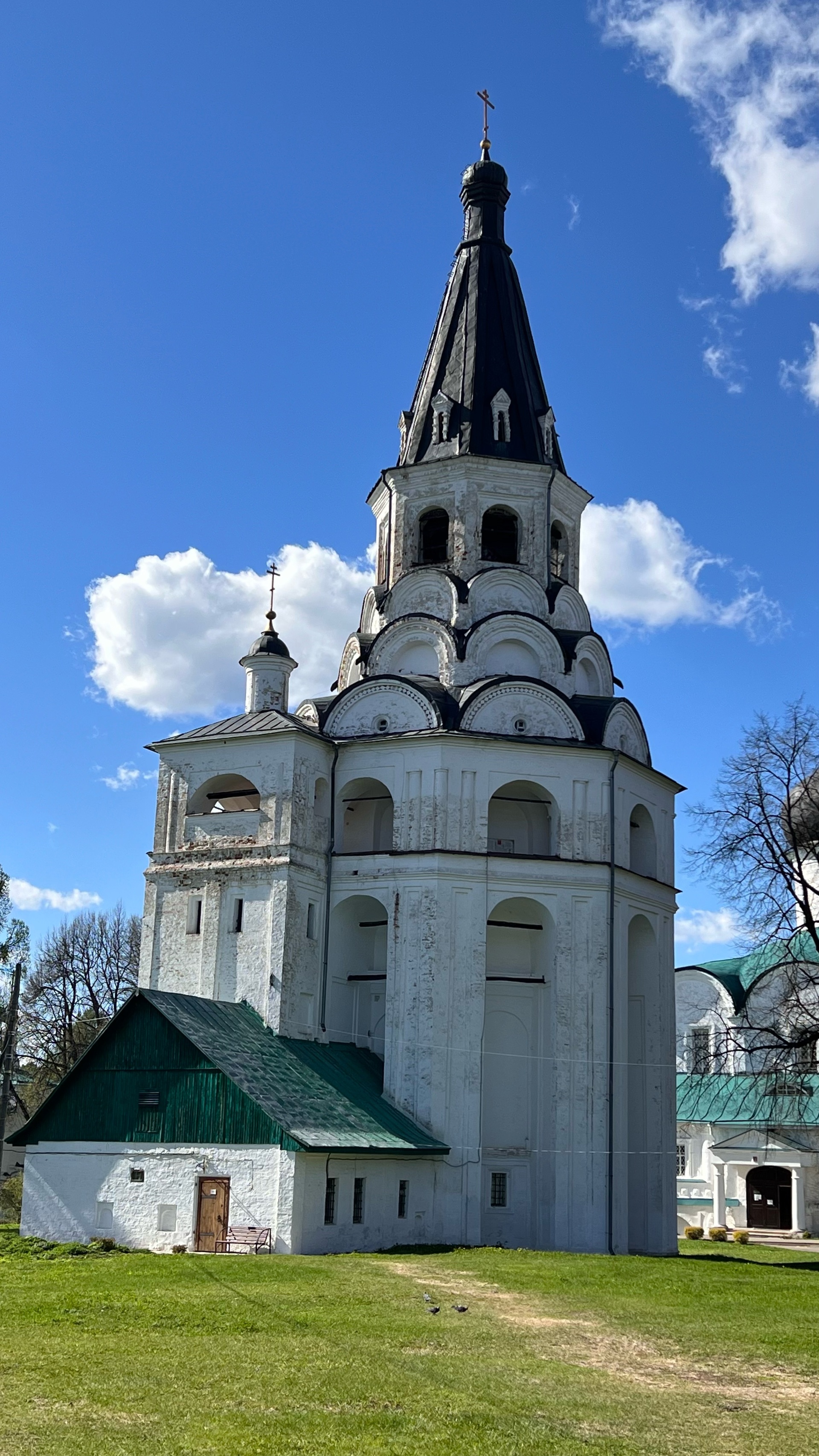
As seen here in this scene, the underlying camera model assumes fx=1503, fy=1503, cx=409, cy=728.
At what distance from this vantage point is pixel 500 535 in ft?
119

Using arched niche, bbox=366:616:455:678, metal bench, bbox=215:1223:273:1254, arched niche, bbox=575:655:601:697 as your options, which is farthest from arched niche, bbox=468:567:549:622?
metal bench, bbox=215:1223:273:1254

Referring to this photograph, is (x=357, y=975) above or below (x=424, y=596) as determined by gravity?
below

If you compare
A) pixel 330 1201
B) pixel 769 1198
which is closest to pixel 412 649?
pixel 330 1201

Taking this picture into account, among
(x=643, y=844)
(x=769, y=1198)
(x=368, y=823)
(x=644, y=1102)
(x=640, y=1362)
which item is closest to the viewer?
(x=640, y=1362)

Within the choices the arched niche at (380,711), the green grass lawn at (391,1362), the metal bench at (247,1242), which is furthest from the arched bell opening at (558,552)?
the green grass lawn at (391,1362)

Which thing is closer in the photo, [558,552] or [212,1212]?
[212,1212]

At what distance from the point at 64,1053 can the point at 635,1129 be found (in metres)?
20.5

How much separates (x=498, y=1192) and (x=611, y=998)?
459 cm

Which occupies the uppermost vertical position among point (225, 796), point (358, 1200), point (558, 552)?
point (558, 552)

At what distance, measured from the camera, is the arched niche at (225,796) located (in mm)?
32875

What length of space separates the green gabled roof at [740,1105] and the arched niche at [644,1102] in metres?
6.42

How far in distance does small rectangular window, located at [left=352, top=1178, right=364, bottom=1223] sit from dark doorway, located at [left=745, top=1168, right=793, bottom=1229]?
59.0ft

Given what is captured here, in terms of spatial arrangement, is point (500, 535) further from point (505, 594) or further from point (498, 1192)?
point (498, 1192)

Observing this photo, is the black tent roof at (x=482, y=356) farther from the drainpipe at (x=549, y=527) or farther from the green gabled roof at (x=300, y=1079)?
the green gabled roof at (x=300, y=1079)
